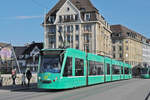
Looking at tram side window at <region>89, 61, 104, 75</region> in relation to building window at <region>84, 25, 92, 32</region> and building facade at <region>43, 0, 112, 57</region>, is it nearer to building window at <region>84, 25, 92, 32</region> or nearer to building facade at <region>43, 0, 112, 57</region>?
building facade at <region>43, 0, 112, 57</region>

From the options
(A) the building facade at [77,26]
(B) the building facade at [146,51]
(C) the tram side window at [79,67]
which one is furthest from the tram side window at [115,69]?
(B) the building facade at [146,51]

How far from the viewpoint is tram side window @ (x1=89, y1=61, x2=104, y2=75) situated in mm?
25116

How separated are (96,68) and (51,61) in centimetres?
929

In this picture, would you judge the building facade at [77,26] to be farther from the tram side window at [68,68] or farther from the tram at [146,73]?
the tram side window at [68,68]

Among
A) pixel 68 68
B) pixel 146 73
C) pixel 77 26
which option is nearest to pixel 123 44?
pixel 77 26

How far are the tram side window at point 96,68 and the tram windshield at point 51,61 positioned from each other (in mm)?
6629

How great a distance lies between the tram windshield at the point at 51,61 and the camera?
60.6 ft

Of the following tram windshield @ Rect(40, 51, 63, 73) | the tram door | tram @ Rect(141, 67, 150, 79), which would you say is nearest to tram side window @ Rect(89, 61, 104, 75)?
the tram door

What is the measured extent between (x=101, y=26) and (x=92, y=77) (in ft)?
165

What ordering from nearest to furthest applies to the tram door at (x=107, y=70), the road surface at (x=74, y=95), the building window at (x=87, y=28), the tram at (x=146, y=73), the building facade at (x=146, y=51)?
the road surface at (x=74, y=95)
the tram door at (x=107, y=70)
the tram at (x=146, y=73)
the building window at (x=87, y=28)
the building facade at (x=146, y=51)

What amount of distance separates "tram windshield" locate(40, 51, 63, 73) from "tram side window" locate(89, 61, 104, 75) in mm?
6629

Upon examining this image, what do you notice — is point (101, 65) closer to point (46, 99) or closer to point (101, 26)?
point (46, 99)

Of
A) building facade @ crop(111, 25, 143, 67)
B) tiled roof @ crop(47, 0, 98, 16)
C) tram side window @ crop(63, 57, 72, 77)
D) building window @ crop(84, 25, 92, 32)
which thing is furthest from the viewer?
building facade @ crop(111, 25, 143, 67)

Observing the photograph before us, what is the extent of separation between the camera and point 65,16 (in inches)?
2793
